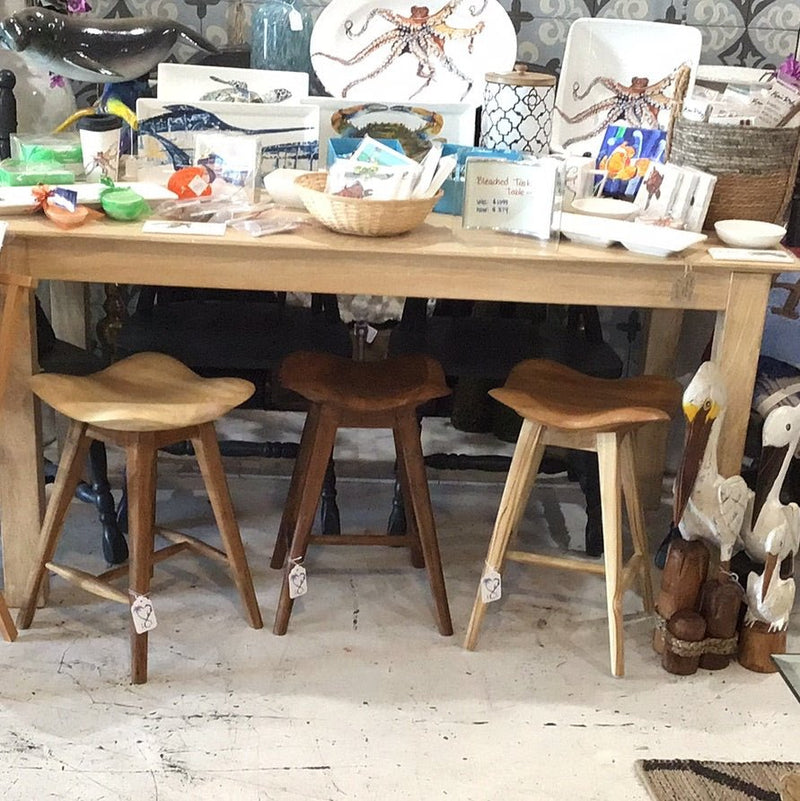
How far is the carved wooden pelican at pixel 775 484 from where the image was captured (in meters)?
2.02

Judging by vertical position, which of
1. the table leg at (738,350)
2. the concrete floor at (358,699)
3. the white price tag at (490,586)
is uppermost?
the table leg at (738,350)

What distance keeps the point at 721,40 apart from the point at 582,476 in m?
1.13

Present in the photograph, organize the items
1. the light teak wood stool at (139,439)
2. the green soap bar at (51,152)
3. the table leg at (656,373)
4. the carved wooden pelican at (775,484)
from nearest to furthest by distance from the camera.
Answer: the light teak wood stool at (139,439)
the carved wooden pelican at (775,484)
the green soap bar at (51,152)
the table leg at (656,373)

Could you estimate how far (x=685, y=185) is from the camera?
6.82ft

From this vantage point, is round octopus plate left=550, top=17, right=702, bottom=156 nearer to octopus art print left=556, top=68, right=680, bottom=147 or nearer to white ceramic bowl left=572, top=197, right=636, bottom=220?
octopus art print left=556, top=68, right=680, bottom=147

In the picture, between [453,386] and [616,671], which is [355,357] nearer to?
[453,386]

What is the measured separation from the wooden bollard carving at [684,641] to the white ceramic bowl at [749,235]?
713 millimetres

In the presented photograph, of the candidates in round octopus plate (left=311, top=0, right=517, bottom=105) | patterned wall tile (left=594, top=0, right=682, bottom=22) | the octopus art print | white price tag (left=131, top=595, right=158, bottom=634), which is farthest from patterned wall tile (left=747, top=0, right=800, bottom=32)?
white price tag (left=131, top=595, right=158, bottom=634)

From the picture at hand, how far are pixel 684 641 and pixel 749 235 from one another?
0.78m

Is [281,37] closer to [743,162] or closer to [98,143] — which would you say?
[98,143]

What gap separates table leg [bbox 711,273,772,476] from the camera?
1.96 metres

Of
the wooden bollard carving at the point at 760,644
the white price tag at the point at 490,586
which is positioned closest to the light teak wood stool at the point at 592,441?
the white price tag at the point at 490,586

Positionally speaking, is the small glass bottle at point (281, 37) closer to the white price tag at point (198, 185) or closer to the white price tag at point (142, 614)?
the white price tag at point (198, 185)

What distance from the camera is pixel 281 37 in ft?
8.06
